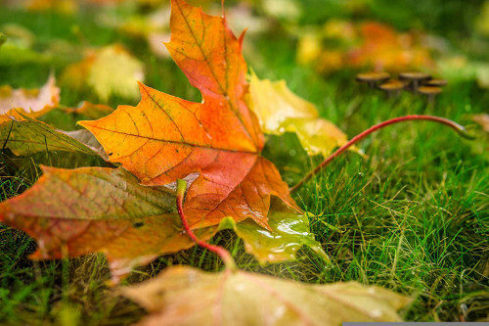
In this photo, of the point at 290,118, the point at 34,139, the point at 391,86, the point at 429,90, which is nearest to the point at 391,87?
the point at 391,86

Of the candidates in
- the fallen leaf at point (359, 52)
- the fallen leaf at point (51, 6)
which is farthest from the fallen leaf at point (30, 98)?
the fallen leaf at point (51, 6)

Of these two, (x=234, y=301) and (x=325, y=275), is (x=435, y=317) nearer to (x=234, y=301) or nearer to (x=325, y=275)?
(x=325, y=275)

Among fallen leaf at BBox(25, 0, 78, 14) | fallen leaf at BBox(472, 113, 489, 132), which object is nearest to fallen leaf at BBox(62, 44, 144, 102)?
fallen leaf at BBox(472, 113, 489, 132)

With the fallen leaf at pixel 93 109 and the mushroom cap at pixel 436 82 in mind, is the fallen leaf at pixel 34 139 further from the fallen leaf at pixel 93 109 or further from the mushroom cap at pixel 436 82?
the mushroom cap at pixel 436 82

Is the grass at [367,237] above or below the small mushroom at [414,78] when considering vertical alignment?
below

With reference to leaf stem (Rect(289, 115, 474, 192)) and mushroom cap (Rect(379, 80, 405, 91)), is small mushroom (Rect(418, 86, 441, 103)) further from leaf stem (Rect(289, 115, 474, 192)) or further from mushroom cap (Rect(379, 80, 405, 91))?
leaf stem (Rect(289, 115, 474, 192))

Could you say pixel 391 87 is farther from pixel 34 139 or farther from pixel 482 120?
pixel 34 139
